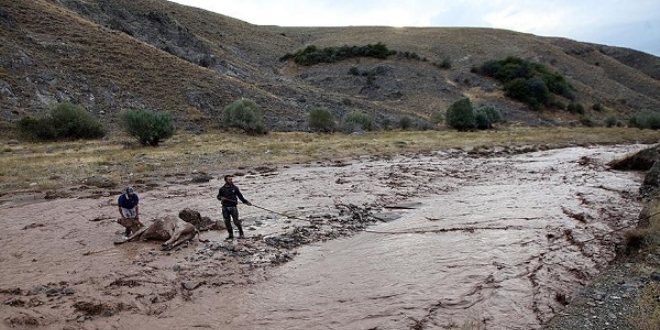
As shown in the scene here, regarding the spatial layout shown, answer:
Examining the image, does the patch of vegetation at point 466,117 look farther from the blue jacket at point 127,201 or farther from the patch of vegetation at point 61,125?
the blue jacket at point 127,201

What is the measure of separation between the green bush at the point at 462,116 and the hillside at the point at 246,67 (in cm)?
901

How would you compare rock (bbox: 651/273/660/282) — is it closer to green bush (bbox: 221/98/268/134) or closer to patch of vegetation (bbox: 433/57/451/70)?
green bush (bbox: 221/98/268/134)

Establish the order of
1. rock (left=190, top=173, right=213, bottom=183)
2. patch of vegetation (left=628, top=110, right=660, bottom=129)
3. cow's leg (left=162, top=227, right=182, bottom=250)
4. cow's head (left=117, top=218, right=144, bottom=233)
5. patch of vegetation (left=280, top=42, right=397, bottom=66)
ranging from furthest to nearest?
patch of vegetation (left=280, top=42, right=397, bottom=66), patch of vegetation (left=628, top=110, right=660, bottom=129), rock (left=190, top=173, right=213, bottom=183), cow's head (left=117, top=218, right=144, bottom=233), cow's leg (left=162, top=227, right=182, bottom=250)

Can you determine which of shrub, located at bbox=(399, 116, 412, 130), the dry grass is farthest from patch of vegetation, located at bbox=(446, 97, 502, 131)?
the dry grass

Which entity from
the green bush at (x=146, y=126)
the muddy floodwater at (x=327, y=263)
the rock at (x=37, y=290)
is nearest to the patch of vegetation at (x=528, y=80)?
the muddy floodwater at (x=327, y=263)

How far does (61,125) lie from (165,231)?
30.3 metres

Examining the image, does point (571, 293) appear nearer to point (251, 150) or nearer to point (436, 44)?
point (251, 150)

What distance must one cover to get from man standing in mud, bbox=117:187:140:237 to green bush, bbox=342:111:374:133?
36.8 metres

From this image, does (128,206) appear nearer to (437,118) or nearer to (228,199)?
(228,199)

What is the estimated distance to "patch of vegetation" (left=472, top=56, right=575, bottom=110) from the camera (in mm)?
74938

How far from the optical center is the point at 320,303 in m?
9.84

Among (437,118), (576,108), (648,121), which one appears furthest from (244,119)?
(576,108)

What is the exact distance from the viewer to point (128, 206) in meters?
14.2

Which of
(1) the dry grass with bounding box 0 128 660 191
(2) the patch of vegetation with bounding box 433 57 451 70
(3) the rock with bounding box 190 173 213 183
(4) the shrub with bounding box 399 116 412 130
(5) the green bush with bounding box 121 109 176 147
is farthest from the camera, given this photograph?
(2) the patch of vegetation with bounding box 433 57 451 70
